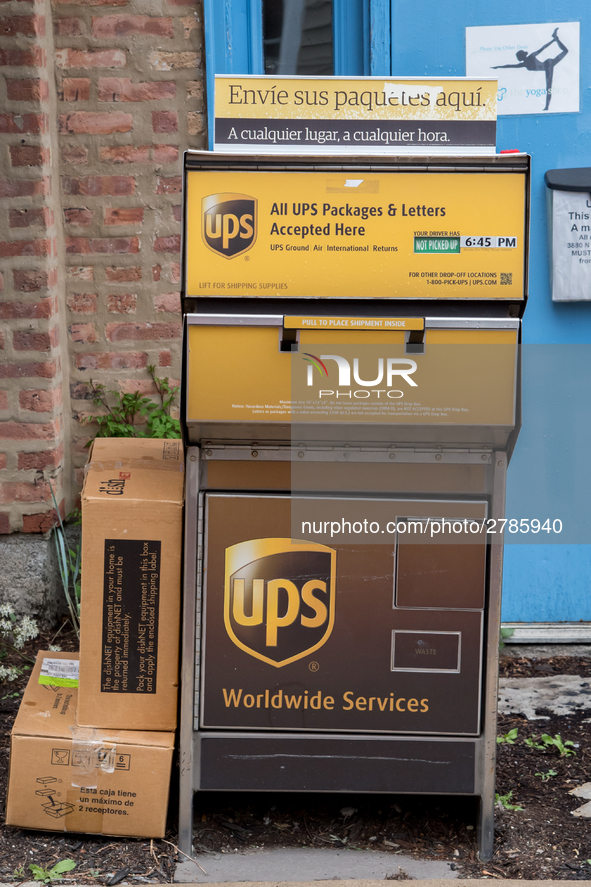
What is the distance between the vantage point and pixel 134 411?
10.1 ft

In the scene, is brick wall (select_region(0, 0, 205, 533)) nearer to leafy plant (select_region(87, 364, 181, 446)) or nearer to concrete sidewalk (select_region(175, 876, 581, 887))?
leafy plant (select_region(87, 364, 181, 446))

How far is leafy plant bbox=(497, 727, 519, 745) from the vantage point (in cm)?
244

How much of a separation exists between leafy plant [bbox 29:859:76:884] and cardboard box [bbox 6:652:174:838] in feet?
0.29

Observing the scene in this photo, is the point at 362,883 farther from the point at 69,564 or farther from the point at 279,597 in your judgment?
the point at 69,564

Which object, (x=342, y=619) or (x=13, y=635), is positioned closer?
(x=342, y=619)

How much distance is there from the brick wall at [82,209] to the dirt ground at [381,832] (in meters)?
1.26

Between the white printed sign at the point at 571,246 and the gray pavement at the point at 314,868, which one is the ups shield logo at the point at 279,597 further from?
the white printed sign at the point at 571,246

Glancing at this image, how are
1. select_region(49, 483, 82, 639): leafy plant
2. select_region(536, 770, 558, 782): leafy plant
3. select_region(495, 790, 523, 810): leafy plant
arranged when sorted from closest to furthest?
select_region(495, 790, 523, 810): leafy plant, select_region(536, 770, 558, 782): leafy plant, select_region(49, 483, 82, 639): leafy plant

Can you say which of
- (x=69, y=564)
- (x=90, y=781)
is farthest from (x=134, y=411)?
(x=90, y=781)

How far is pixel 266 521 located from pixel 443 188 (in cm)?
87

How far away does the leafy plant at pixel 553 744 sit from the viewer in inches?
94.1

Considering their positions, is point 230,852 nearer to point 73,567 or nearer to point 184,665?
point 184,665

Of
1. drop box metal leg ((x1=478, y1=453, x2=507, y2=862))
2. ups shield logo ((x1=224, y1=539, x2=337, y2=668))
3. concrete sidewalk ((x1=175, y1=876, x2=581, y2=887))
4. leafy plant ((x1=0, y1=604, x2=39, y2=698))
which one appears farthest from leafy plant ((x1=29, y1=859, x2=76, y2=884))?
drop box metal leg ((x1=478, y1=453, x2=507, y2=862))

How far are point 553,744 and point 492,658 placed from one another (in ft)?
2.73
